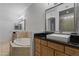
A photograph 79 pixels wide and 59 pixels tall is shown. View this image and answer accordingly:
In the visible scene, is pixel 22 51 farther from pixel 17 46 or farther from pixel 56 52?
pixel 56 52

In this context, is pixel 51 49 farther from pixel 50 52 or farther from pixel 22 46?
pixel 22 46

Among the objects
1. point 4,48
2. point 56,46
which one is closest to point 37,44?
point 56,46

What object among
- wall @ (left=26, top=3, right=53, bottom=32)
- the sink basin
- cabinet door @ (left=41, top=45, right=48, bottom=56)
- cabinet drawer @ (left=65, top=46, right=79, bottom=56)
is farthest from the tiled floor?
cabinet drawer @ (left=65, top=46, right=79, bottom=56)

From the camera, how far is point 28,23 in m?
1.54

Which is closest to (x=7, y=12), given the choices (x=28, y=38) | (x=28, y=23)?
(x=28, y=23)

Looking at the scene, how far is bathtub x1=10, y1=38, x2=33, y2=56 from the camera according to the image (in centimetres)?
151

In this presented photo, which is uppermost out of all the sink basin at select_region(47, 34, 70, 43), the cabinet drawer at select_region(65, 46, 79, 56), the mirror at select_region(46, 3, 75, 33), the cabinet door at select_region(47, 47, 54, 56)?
the mirror at select_region(46, 3, 75, 33)

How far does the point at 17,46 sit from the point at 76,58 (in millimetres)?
695

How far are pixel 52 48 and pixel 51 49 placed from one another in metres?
0.02

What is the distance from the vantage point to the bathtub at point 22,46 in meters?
1.51

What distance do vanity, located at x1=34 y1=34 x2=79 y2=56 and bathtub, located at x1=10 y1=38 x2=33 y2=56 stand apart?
0.08 metres

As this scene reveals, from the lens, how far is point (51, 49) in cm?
152

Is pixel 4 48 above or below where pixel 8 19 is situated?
below

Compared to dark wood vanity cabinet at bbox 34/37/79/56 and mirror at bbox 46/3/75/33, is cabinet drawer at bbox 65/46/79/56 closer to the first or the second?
dark wood vanity cabinet at bbox 34/37/79/56
